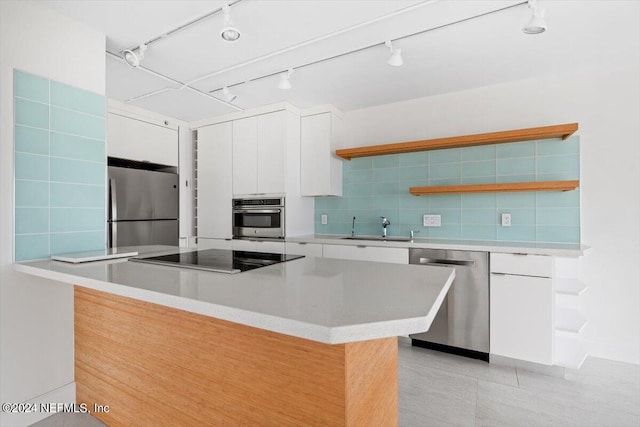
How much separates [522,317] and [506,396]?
61cm

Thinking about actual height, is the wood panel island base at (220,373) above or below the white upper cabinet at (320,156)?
below

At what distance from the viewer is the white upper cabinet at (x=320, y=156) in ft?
11.8

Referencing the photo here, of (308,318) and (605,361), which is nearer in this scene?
(308,318)

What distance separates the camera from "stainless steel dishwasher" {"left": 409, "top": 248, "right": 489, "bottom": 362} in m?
2.55

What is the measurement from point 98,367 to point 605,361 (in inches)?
144

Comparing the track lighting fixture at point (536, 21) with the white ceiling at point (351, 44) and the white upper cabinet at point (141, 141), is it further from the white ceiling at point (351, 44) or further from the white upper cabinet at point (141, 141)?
the white upper cabinet at point (141, 141)

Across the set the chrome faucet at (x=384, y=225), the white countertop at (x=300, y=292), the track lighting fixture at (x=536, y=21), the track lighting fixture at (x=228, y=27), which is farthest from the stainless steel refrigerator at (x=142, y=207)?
the track lighting fixture at (x=536, y=21)

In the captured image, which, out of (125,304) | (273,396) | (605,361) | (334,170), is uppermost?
(334,170)

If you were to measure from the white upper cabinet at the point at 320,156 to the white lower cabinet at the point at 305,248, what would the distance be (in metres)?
0.66

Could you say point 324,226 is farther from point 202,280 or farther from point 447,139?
point 202,280

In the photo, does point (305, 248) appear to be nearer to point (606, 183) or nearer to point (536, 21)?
point (536, 21)

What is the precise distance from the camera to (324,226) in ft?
13.0

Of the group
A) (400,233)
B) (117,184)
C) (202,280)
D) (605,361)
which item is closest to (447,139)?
(400,233)

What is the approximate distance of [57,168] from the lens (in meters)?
1.89
